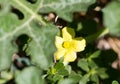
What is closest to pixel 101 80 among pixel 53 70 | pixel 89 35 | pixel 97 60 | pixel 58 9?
pixel 97 60

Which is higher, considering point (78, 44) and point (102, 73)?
point (78, 44)

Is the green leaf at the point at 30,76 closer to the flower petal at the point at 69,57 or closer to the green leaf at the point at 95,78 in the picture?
the flower petal at the point at 69,57

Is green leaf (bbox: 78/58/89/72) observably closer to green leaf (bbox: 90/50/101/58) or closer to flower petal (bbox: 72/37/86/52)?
green leaf (bbox: 90/50/101/58)

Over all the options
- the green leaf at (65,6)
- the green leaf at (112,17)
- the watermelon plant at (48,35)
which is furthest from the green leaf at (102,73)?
the green leaf at (112,17)

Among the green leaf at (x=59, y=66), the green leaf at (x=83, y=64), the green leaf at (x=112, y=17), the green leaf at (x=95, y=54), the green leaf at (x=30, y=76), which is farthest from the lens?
the green leaf at (x=95, y=54)

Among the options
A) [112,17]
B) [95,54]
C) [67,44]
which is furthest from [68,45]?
[112,17]

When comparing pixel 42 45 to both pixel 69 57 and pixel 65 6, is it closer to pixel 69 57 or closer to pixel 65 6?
pixel 65 6

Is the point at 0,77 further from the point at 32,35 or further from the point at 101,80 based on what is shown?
the point at 32,35
